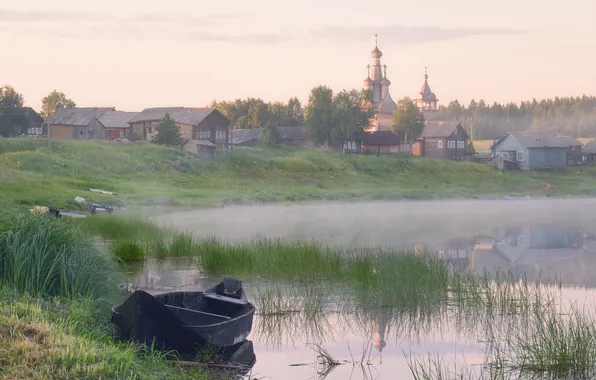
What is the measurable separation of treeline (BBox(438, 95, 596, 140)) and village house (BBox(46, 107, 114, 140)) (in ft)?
181

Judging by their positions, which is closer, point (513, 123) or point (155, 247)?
point (155, 247)

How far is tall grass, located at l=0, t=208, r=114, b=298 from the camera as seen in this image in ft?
51.2

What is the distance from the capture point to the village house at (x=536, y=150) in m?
93.6

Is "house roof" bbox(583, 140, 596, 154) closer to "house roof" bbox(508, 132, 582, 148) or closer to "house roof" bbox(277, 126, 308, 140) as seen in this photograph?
"house roof" bbox(508, 132, 582, 148)

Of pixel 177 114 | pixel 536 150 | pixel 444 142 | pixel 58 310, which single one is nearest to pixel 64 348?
pixel 58 310

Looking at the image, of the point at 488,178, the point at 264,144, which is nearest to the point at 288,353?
the point at 488,178

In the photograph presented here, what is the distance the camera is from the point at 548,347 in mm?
13508

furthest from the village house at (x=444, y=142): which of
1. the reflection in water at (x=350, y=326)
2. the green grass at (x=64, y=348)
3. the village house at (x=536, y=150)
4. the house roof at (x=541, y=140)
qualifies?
the green grass at (x=64, y=348)

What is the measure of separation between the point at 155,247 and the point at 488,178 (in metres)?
59.7

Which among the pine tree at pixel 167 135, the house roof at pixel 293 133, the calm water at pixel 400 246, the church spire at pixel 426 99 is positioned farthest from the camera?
the church spire at pixel 426 99

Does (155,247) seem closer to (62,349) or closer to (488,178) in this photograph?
(62,349)

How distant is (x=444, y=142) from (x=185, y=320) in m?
86.5

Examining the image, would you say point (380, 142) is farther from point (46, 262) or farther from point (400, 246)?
point (46, 262)

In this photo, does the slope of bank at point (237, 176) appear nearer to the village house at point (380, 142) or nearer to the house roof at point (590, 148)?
the house roof at point (590, 148)
